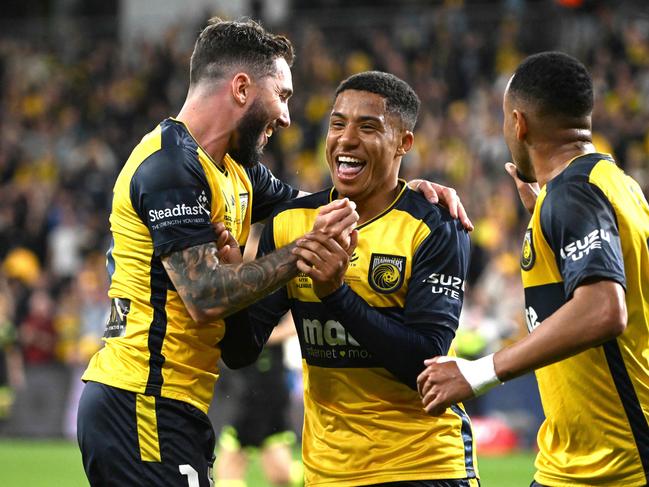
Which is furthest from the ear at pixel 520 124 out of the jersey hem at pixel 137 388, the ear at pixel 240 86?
the jersey hem at pixel 137 388

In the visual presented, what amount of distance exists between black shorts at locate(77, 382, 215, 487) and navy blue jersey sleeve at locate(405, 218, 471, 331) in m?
1.09

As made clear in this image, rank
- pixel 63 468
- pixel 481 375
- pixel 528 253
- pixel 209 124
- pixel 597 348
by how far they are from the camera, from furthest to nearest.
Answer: pixel 63 468 → pixel 209 124 → pixel 528 253 → pixel 597 348 → pixel 481 375

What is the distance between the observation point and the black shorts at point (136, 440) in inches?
186

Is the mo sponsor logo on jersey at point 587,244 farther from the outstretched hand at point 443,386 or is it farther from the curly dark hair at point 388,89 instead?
the curly dark hair at point 388,89

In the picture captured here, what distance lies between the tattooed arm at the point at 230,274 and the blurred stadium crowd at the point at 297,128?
9455 mm

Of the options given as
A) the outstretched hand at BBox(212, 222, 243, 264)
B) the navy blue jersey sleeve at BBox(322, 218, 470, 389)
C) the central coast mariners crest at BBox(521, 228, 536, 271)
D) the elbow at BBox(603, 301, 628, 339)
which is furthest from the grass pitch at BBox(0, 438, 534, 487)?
the elbow at BBox(603, 301, 628, 339)

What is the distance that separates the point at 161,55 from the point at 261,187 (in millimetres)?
17714

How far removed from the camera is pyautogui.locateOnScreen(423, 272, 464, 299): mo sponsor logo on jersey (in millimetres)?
4836

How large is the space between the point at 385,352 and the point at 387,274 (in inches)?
16.3

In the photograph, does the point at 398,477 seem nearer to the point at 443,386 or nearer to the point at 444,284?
the point at 443,386

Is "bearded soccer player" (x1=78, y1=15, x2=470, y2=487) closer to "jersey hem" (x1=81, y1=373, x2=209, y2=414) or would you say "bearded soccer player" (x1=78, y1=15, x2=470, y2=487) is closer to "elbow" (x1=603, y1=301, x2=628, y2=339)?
"jersey hem" (x1=81, y1=373, x2=209, y2=414)

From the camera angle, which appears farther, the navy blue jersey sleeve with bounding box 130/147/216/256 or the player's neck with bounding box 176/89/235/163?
the player's neck with bounding box 176/89/235/163

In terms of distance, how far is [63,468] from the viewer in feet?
43.1

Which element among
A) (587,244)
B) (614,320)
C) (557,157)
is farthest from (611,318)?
(557,157)
